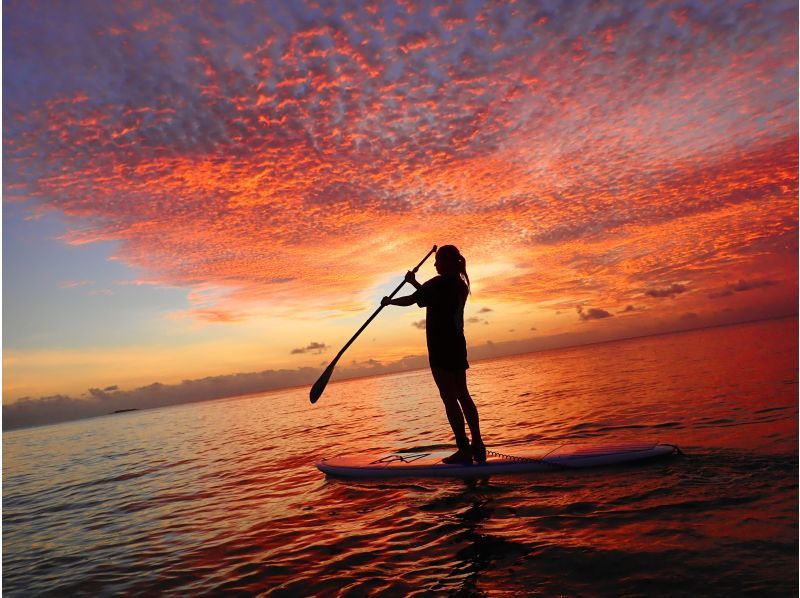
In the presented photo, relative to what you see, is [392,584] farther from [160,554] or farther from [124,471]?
[124,471]

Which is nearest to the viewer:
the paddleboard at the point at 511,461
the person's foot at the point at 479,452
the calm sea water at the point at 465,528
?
the calm sea water at the point at 465,528

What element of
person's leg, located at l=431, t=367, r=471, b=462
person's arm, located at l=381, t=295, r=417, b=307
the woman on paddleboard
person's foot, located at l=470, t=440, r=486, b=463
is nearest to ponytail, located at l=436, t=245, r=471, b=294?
the woman on paddleboard

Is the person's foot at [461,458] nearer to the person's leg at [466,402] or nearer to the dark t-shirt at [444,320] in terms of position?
the person's leg at [466,402]

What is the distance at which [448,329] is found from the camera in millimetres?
7609

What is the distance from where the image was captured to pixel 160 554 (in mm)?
6160

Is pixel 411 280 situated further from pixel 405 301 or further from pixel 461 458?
pixel 461 458

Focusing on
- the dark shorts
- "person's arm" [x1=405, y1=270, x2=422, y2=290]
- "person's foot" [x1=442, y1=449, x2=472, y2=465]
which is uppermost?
"person's arm" [x1=405, y1=270, x2=422, y2=290]

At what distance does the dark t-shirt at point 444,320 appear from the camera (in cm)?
754

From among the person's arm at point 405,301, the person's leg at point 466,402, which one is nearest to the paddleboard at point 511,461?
the person's leg at point 466,402

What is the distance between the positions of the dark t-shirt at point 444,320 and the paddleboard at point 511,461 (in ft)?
5.48

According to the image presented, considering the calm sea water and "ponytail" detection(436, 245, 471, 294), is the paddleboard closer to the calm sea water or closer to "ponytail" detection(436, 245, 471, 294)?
the calm sea water

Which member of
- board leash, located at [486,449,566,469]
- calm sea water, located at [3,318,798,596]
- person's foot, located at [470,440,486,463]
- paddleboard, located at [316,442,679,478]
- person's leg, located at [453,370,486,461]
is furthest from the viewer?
person's foot, located at [470,440,486,463]

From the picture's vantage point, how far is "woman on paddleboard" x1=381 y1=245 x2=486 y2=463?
755 cm

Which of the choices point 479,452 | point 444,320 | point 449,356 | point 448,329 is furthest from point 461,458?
point 444,320
